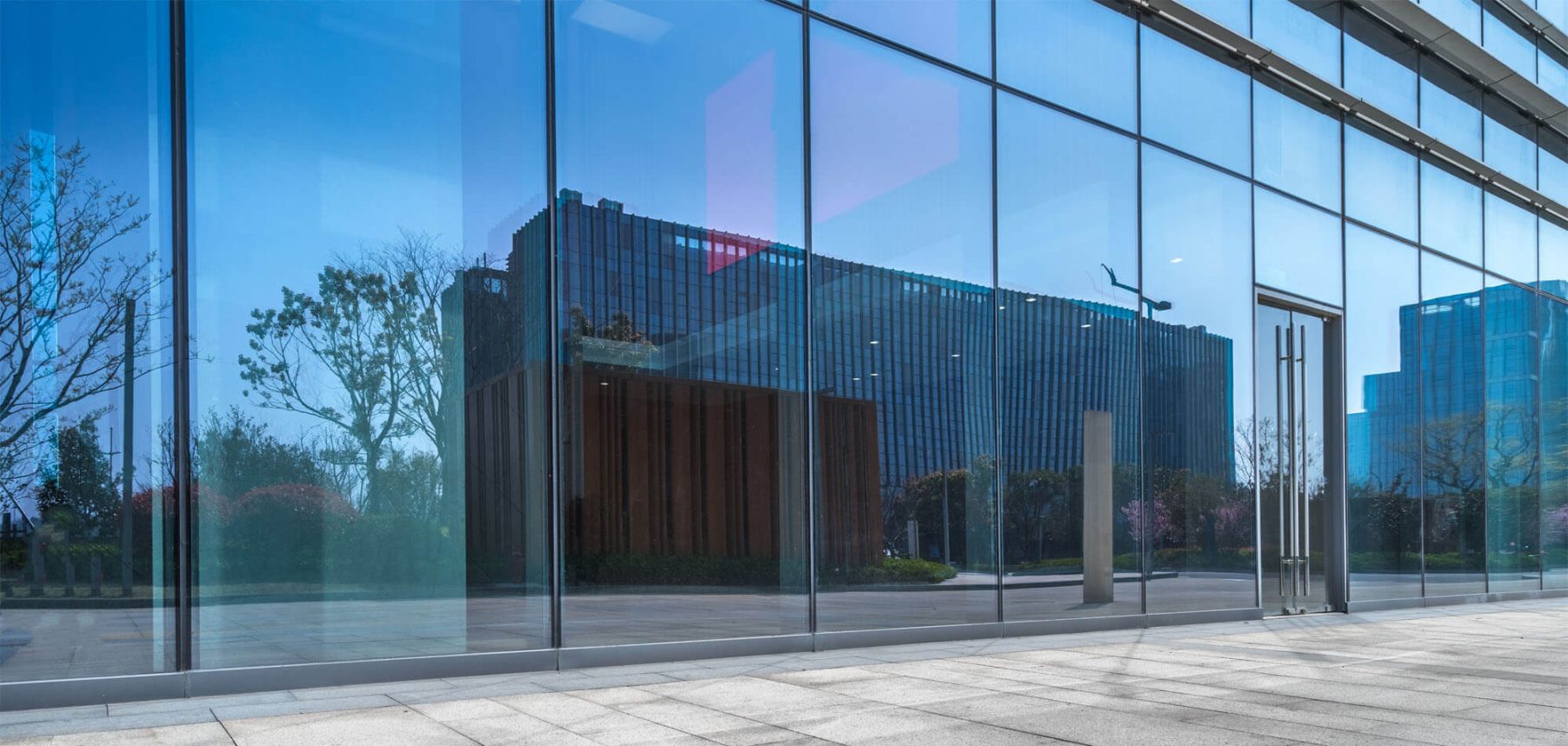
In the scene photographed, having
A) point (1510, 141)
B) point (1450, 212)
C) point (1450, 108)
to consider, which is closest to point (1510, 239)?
point (1510, 141)

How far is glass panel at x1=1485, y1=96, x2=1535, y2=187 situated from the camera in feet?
70.2

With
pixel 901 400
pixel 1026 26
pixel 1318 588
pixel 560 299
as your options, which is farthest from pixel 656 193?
pixel 1318 588

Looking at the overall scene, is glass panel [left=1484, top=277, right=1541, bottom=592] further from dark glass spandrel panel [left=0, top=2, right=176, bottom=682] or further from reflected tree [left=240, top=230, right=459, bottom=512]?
dark glass spandrel panel [left=0, top=2, right=176, bottom=682]

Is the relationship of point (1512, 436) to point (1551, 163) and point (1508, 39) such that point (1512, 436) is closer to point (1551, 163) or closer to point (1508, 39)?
point (1551, 163)

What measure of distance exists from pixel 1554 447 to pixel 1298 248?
1080cm

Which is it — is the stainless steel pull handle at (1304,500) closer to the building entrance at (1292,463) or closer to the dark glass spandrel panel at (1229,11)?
the building entrance at (1292,463)

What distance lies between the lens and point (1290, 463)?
16703 mm

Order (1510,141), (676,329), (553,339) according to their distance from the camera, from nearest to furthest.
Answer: (553,339) → (676,329) → (1510,141)

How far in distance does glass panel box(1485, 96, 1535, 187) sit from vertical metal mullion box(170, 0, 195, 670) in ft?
73.1

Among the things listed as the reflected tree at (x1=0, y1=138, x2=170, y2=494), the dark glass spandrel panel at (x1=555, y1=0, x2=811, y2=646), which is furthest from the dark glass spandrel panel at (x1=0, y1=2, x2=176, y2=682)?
the dark glass spandrel panel at (x1=555, y1=0, x2=811, y2=646)

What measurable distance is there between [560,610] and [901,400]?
4.55m

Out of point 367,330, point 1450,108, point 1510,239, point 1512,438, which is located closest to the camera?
point 367,330

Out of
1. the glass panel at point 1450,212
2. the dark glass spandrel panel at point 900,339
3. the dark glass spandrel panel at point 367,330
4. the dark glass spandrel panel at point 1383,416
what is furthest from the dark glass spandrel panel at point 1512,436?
the dark glass spandrel panel at point 367,330

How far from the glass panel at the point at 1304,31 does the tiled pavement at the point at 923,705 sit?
9.44m
